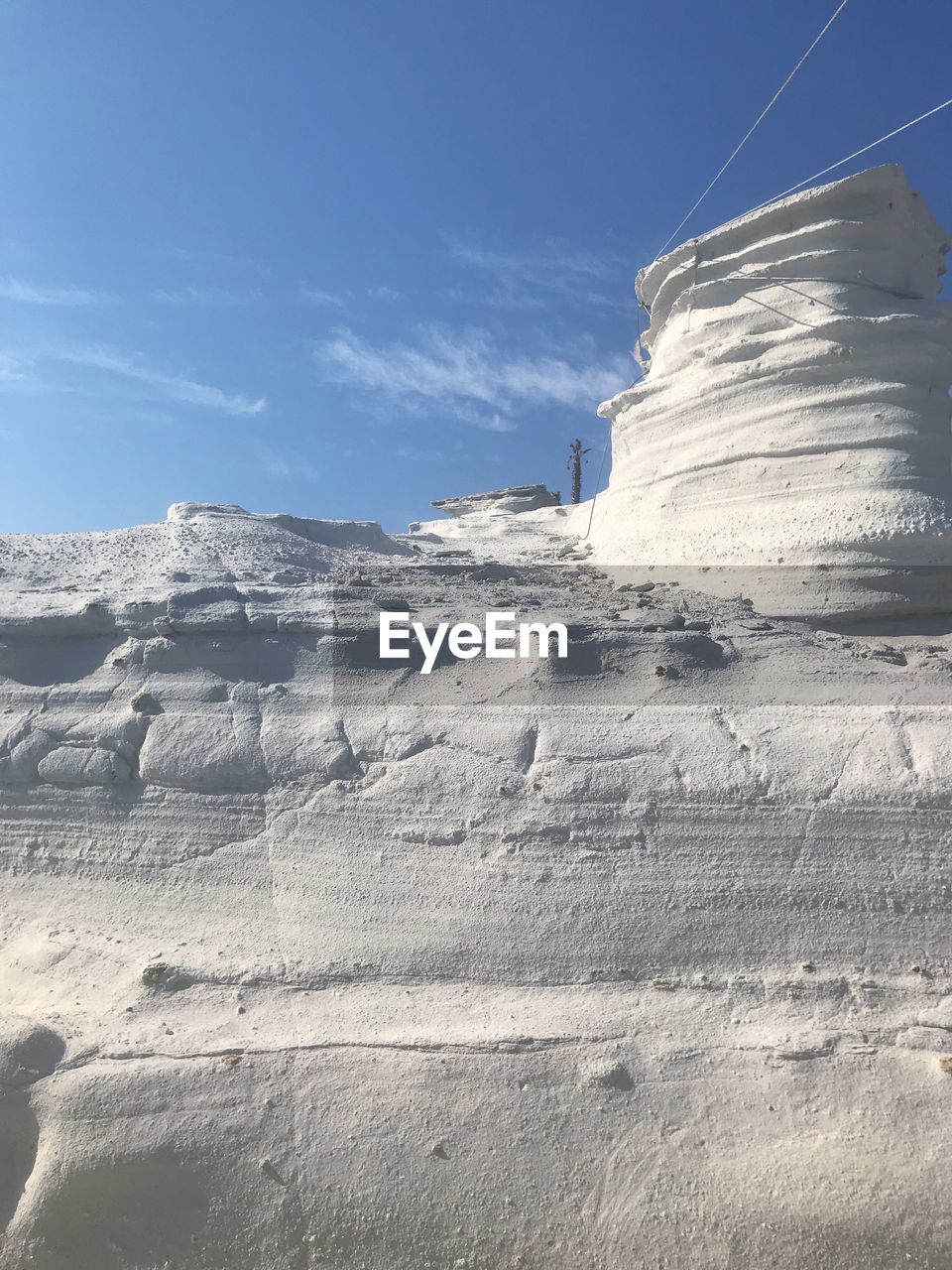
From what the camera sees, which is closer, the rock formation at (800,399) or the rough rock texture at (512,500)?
the rock formation at (800,399)

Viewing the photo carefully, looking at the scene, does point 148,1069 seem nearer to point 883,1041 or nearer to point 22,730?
point 22,730

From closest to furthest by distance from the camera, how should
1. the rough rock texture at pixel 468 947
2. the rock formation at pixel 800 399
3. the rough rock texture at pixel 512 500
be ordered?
the rough rock texture at pixel 468 947 → the rock formation at pixel 800 399 → the rough rock texture at pixel 512 500

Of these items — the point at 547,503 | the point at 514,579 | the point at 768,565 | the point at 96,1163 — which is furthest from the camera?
the point at 547,503

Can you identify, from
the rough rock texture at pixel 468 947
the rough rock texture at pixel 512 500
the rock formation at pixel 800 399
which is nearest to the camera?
the rough rock texture at pixel 468 947

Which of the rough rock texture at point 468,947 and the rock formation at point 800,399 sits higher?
the rock formation at point 800,399

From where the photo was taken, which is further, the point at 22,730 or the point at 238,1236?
the point at 22,730

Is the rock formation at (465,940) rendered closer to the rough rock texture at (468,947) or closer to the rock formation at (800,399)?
the rough rock texture at (468,947)

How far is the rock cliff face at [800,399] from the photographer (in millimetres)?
5020

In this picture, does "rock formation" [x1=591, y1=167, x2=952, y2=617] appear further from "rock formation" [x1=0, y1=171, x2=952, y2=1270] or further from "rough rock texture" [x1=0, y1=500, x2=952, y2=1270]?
"rough rock texture" [x1=0, y1=500, x2=952, y2=1270]

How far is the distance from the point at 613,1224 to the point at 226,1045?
52.4 inches

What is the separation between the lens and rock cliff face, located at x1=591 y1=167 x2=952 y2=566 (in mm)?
5020

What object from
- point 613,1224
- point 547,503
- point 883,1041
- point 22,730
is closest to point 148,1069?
point 613,1224

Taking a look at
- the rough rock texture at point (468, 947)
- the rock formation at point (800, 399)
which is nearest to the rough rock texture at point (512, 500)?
the rock formation at point (800, 399)

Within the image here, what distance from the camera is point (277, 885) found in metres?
3.19
